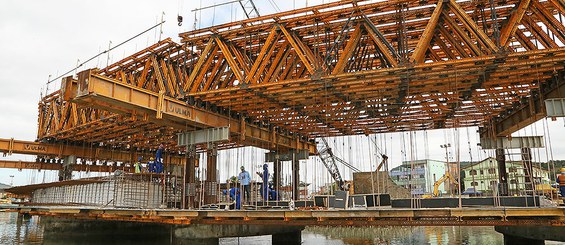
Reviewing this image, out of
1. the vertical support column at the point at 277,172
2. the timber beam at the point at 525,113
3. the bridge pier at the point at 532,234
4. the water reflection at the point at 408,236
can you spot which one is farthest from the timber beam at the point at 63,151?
the bridge pier at the point at 532,234

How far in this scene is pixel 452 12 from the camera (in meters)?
15.7

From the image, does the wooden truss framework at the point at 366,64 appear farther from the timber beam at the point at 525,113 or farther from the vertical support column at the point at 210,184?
the vertical support column at the point at 210,184

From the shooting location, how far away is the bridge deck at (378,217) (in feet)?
41.7

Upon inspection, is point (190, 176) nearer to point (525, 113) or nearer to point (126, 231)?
point (126, 231)

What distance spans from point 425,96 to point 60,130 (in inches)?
951

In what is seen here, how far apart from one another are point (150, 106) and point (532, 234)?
1651cm

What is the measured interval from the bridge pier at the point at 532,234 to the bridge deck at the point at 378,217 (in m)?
4.25

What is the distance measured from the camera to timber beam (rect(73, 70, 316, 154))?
597 inches

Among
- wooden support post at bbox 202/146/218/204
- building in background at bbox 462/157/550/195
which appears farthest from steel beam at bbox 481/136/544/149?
wooden support post at bbox 202/146/218/204

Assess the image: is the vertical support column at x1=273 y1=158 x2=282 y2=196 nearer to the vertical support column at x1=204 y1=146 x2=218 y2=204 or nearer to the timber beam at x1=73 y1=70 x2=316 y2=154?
the timber beam at x1=73 y1=70 x2=316 y2=154

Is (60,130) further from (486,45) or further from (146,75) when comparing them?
(486,45)

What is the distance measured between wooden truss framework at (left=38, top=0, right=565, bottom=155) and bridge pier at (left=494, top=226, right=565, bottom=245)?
5.81 m

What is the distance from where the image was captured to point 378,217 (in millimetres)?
13992

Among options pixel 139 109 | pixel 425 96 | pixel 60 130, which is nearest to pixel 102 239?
pixel 60 130
